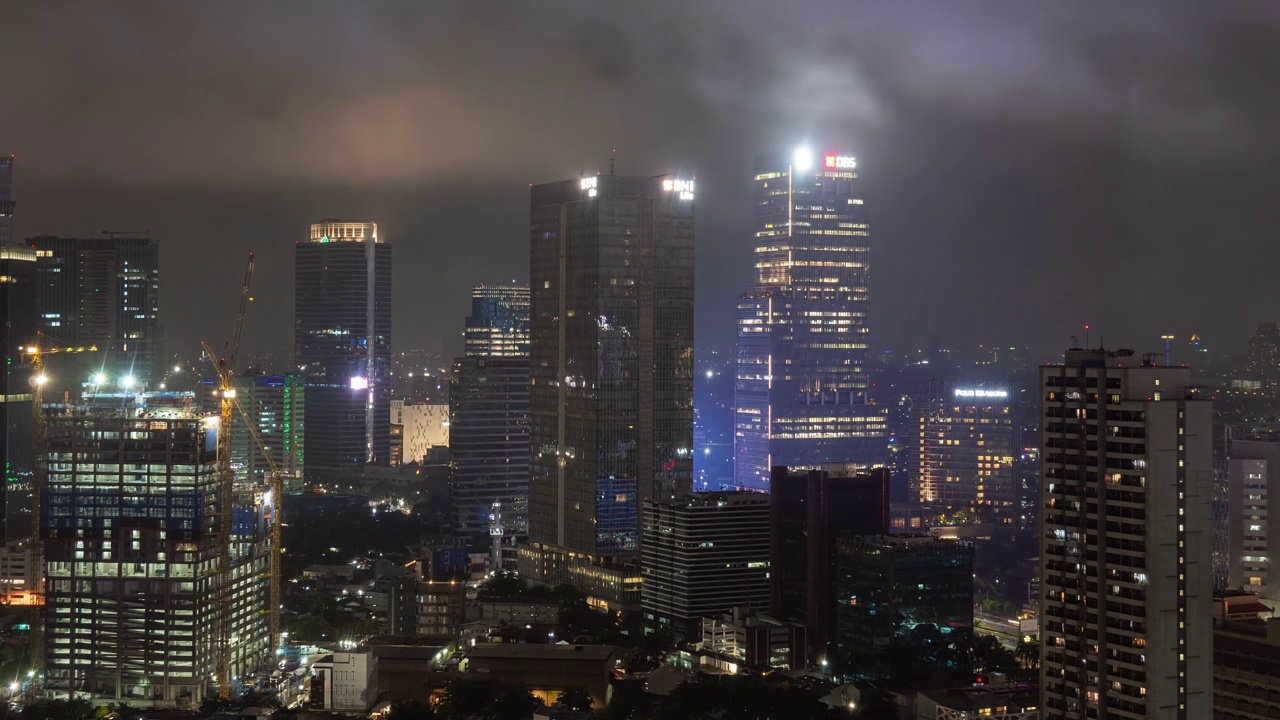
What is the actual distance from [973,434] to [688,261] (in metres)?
15.0

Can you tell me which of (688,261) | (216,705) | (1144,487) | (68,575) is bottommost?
(216,705)

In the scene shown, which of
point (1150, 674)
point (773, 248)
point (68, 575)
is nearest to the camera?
point (1150, 674)

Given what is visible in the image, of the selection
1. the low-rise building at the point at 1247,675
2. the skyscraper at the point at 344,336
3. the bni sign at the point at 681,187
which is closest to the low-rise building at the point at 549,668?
the low-rise building at the point at 1247,675

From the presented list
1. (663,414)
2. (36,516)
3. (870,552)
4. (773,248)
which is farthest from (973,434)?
(36,516)

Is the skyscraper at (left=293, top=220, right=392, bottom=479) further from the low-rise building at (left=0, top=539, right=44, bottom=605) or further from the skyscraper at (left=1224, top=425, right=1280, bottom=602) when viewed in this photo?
the skyscraper at (left=1224, top=425, right=1280, bottom=602)

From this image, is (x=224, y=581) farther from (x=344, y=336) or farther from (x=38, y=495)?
(x=344, y=336)

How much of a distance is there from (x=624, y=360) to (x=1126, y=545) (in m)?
16.7

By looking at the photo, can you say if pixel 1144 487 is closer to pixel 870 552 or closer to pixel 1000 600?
pixel 870 552

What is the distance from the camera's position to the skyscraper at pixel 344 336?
5616 centimetres

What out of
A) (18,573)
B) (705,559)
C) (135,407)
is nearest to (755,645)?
(705,559)

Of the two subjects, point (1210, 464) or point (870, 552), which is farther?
point (870, 552)

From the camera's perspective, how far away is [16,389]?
3628 cm

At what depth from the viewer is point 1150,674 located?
15.1 m

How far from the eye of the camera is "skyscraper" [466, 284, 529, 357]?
4859cm
